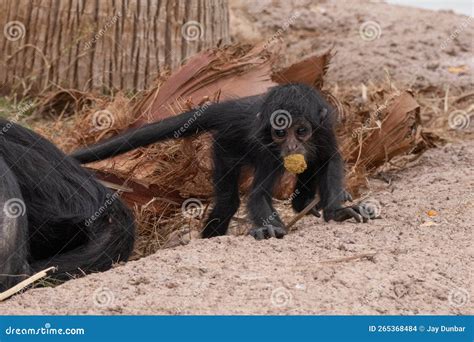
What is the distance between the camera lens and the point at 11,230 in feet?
15.9

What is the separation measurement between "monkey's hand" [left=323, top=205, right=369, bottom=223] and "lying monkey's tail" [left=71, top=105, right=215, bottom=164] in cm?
96

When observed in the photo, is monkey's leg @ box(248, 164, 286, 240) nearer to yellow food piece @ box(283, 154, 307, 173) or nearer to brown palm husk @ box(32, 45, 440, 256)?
yellow food piece @ box(283, 154, 307, 173)

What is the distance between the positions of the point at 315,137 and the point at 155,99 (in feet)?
6.16

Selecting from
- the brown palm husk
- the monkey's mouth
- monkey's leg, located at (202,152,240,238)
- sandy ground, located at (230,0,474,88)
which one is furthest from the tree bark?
the monkey's mouth

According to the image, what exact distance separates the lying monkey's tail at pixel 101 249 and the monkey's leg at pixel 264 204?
73 centimetres

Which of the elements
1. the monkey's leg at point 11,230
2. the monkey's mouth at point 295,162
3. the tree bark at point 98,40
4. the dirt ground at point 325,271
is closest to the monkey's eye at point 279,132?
the monkey's mouth at point 295,162

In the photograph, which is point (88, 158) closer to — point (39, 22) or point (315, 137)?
point (315, 137)

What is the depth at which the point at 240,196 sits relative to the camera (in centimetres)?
677

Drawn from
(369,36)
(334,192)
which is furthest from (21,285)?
(369,36)

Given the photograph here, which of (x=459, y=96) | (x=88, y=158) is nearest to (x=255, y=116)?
(x=88, y=158)

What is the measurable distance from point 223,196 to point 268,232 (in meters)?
0.81

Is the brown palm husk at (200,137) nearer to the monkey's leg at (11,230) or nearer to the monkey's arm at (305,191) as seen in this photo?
the monkey's arm at (305,191)

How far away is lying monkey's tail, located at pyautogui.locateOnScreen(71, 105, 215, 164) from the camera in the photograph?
6121 millimetres

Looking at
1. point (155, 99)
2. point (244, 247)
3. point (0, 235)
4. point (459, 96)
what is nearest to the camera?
point (0, 235)
